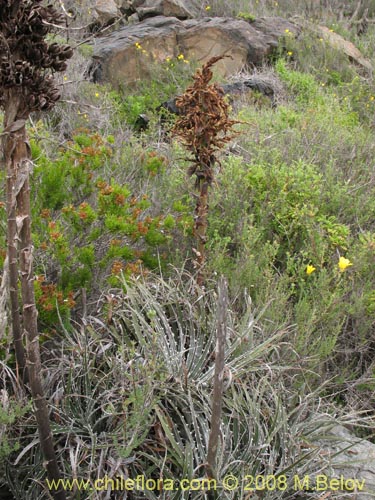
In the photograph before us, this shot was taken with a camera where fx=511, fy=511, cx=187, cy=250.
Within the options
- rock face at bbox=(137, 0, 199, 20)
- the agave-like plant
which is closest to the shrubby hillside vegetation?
the agave-like plant

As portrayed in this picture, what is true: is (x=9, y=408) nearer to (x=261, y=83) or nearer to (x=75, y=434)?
(x=75, y=434)

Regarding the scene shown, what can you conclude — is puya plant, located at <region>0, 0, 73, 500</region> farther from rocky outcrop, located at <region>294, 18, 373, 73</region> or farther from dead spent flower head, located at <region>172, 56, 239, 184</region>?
rocky outcrop, located at <region>294, 18, 373, 73</region>

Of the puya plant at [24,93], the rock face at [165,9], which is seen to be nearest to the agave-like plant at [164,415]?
the puya plant at [24,93]

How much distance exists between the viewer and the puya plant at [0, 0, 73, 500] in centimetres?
158

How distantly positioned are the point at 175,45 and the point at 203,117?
7145 millimetres

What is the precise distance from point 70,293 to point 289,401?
1.28 metres

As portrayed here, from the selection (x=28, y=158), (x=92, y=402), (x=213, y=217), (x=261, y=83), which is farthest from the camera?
(x=261, y=83)

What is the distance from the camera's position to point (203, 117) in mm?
2732

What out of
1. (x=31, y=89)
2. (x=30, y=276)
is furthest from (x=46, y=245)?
(x=31, y=89)

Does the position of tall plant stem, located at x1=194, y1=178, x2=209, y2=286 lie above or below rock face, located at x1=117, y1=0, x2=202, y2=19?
above

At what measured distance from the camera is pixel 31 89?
164 cm

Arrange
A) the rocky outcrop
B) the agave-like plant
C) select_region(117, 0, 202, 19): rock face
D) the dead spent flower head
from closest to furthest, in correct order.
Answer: the agave-like plant
the dead spent flower head
the rocky outcrop
select_region(117, 0, 202, 19): rock face

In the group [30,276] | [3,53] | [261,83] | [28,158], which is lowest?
[261,83]

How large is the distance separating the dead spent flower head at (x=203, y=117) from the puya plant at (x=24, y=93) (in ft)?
3.50
